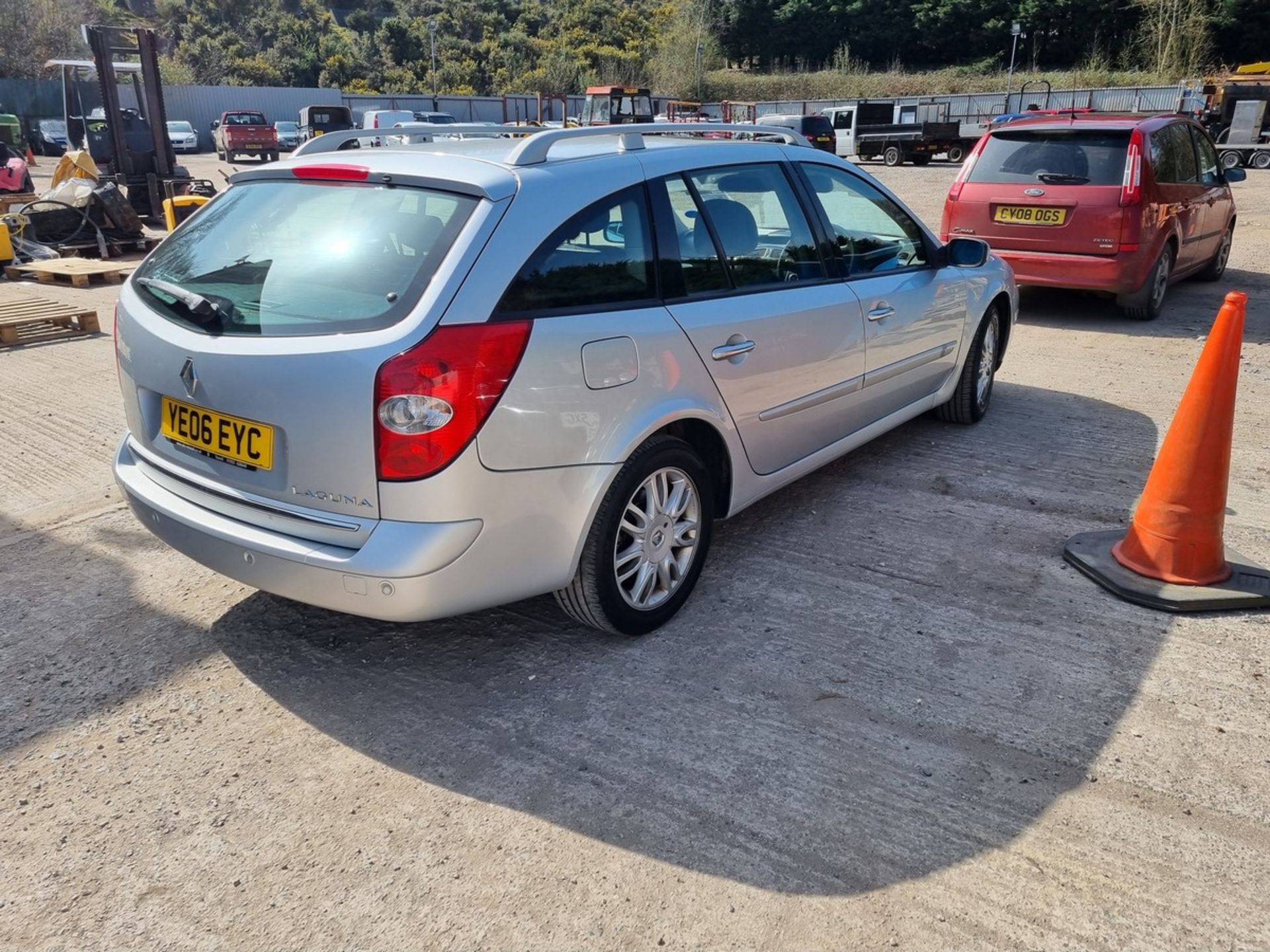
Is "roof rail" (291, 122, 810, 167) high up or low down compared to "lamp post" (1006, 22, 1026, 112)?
down

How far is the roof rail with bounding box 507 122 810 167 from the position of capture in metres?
3.00

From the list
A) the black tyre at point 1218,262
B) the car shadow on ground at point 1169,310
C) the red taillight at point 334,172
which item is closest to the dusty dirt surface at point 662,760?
the red taillight at point 334,172

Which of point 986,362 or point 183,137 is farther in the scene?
point 183,137

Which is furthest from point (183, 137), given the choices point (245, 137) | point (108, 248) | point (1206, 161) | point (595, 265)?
point (595, 265)

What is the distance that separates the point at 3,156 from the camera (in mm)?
15266

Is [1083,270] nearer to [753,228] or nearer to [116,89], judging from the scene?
[753,228]

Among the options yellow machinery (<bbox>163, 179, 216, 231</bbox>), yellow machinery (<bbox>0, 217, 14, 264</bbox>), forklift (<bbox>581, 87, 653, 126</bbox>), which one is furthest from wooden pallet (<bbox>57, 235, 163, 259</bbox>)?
forklift (<bbox>581, 87, 653, 126</bbox>)

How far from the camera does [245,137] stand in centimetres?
3588

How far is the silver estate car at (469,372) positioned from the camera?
8.61ft

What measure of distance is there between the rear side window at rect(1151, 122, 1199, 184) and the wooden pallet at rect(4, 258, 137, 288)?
408 inches

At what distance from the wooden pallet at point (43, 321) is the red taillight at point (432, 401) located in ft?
21.8

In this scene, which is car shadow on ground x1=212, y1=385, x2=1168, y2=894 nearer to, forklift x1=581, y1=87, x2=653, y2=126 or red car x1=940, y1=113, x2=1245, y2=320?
red car x1=940, y1=113, x2=1245, y2=320

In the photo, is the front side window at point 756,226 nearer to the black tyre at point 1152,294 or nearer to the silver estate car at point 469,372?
the silver estate car at point 469,372

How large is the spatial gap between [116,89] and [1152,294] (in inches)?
522
